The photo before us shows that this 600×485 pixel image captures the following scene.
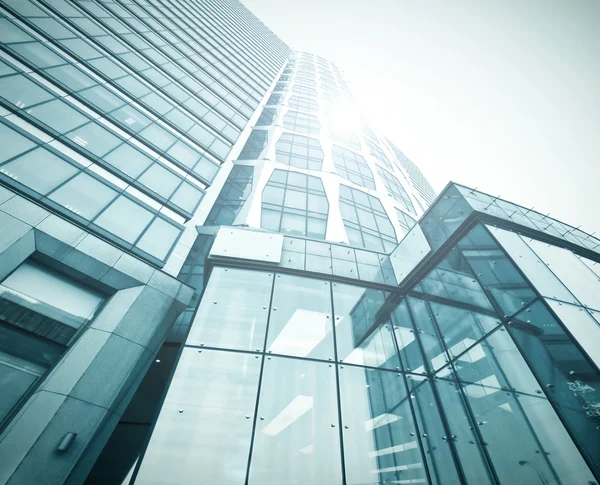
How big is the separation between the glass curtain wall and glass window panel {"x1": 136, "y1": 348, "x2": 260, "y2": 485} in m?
0.02

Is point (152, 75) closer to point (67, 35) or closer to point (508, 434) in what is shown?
point (67, 35)

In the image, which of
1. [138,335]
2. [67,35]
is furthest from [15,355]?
[67,35]

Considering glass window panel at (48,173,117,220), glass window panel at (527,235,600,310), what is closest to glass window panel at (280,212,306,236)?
glass window panel at (48,173,117,220)

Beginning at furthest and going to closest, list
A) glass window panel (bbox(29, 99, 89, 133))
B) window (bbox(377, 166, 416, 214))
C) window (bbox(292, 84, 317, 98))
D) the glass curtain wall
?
window (bbox(292, 84, 317, 98)), window (bbox(377, 166, 416, 214)), glass window panel (bbox(29, 99, 89, 133)), the glass curtain wall

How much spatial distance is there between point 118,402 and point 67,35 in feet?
63.9

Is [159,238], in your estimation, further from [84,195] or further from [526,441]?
[526,441]

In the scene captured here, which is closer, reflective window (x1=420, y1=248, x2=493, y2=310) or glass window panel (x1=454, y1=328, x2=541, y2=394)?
glass window panel (x1=454, y1=328, x2=541, y2=394)

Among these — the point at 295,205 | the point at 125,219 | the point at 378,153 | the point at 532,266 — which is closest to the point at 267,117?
the point at 378,153

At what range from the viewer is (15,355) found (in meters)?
6.96

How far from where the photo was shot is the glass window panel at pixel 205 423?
5.48 metres

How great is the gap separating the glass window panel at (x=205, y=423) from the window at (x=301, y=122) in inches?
828

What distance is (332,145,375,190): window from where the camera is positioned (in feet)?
68.0

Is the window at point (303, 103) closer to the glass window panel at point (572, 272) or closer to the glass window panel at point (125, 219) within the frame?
the glass window panel at point (125, 219)

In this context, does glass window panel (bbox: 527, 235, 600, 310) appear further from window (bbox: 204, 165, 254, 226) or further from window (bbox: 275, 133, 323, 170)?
window (bbox: 275, 133, 323, 170)
